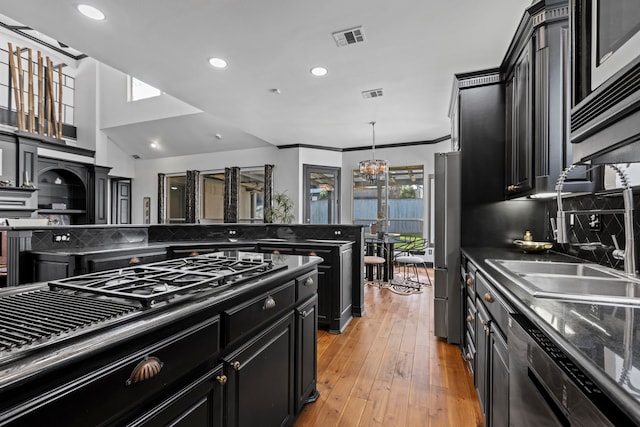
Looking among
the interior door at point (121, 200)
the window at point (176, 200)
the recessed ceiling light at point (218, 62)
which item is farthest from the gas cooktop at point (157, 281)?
the interior door at point (121, 200)

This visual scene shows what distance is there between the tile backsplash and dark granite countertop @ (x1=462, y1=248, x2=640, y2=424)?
76 centimetres

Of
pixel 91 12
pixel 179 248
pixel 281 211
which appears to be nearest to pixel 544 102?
pixel 91 12

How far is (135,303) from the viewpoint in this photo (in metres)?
0.93

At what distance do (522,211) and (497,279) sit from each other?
1748 millimetres

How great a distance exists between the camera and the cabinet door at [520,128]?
221 cm

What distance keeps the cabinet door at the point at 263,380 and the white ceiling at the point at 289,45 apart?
2.28 metres

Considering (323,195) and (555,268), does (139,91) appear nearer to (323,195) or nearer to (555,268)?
(323,195)

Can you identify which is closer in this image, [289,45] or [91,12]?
[91,12]

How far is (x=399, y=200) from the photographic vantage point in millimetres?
7398

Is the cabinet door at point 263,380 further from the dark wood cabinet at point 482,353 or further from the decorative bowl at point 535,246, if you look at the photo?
the decorative bowl at point 535,246

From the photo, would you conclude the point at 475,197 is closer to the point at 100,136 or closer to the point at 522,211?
the point at 522,211

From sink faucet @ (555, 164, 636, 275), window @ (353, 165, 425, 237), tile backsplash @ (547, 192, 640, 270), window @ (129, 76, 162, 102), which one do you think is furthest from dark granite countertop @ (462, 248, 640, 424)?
window @ (129, 76, 162, 102)

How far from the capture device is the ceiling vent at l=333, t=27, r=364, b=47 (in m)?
2.61

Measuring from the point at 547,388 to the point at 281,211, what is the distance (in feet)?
20.4
